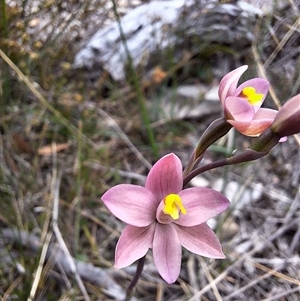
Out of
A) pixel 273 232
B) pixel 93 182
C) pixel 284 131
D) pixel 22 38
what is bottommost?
pixel 273 232

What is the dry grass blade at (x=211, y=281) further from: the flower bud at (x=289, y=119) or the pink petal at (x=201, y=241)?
the flower bud at (x=289, y=119)

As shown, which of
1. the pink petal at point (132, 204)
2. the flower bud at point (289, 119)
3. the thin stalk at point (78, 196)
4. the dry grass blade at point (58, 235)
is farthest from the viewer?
the thin stalk at point (78, 196)

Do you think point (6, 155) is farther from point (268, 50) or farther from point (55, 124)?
point (268, 50)

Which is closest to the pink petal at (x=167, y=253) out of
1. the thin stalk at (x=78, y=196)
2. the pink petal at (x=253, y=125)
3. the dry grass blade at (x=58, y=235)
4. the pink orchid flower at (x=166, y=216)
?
the pink orchid flower at (x=166, y=216)

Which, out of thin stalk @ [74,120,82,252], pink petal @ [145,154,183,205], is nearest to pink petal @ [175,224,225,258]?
pink petal @ [145,154,183,205]

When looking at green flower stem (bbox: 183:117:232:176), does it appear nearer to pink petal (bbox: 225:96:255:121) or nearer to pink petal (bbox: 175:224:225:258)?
pink petal (bbox: 225:96:255:121)

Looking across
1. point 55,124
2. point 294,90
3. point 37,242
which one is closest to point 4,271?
point 37,242

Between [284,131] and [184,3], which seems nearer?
[284,131]
